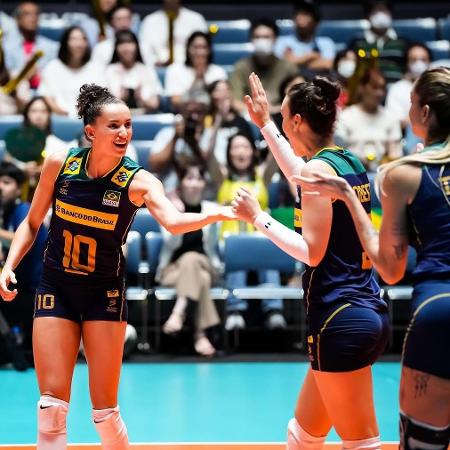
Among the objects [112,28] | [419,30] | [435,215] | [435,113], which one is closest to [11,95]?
[112,28]

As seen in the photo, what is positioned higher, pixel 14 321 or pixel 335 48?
pixel 335 48

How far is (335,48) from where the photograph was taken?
11.4 m

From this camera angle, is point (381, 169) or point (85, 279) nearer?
point (381, 169)

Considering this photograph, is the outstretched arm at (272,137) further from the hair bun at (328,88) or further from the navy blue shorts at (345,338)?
the navy blue shorts at (345,338)

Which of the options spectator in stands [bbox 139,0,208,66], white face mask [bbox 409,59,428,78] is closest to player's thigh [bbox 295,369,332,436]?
white face mask [bbox 409,59,428,78]

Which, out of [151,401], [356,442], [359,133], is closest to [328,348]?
[356,442]

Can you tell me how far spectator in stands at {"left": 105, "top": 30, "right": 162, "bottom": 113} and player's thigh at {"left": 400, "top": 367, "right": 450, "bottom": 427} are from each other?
7.23 metres

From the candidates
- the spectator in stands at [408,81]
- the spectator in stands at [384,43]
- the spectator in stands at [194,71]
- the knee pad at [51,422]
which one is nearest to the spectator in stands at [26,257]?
the spectator in stands at [194,71]

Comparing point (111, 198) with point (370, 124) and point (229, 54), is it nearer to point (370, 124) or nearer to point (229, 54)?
point (370, 124)

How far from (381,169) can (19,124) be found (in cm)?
699

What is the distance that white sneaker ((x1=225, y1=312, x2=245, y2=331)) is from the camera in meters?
8.39

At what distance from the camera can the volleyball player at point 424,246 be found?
3.05m

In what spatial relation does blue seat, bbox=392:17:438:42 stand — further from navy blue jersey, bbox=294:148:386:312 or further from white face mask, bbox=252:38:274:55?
navy blue jersey, bbox=294:148:386:312

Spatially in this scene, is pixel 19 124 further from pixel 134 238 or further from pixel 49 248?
pixel 49 248
